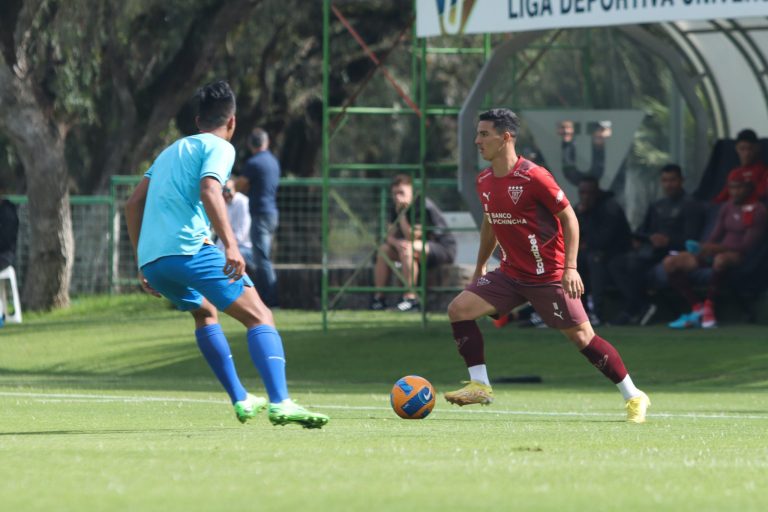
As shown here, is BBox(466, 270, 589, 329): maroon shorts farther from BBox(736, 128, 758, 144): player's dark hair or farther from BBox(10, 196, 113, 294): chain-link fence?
BBox(10, 196, 113, 294): chain-link fence

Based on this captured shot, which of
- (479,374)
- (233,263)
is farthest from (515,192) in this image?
(233,263)

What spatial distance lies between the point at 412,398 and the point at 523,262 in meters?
1.26

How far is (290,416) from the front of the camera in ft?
33.0

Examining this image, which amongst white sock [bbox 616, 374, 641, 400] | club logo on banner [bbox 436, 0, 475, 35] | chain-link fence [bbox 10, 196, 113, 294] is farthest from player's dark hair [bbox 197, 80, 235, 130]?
chain-link fence [bbox 10, 196, 113, 294]

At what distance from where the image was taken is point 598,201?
68.1 feet

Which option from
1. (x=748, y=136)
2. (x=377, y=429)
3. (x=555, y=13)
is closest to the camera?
(x=377, y=429)

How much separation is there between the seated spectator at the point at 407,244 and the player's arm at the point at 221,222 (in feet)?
41.7

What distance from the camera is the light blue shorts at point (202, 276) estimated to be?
1030 cm

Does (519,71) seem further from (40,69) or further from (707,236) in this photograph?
(40,69)

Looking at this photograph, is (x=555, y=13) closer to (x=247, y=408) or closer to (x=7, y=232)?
(x=7, y=232)

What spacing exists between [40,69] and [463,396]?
62.2ft

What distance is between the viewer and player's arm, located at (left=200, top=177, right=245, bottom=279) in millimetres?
9930

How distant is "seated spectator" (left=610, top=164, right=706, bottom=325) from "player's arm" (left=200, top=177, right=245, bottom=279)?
10.9 metres

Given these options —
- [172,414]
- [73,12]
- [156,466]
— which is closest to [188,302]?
[172,414]
